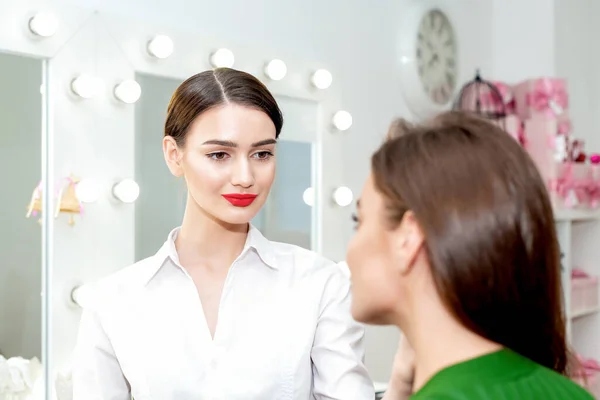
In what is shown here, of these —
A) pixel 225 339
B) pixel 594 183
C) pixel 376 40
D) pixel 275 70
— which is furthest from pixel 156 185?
pixel 594 183

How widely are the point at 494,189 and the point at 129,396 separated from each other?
68cm

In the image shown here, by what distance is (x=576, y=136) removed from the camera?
8.64 ft

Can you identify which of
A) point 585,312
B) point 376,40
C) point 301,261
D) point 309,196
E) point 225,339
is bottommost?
point 585,312

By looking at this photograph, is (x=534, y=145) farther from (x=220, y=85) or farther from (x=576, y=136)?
(x=220, y=85)

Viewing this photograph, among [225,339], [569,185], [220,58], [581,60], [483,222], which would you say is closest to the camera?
[483,222]

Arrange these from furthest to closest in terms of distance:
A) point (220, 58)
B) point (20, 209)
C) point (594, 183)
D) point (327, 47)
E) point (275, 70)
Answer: point (594, 183)
point (327, 47)
point (275, 70)
point (220, 58)
point (20, 209)

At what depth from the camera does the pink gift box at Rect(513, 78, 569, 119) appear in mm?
2320

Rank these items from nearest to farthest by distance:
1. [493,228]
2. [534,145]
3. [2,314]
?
[493,228]
[2,314]
[534,145]

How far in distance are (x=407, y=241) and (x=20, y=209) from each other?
0.87m

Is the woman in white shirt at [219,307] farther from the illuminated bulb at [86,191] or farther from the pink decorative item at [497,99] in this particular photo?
the pink decorative item at [497,99]

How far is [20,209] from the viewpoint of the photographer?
1285mm

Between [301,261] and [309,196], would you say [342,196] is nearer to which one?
[309,196]

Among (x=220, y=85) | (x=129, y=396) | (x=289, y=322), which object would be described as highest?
(x=220, y=85)

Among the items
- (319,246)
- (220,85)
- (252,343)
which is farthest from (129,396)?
(319,246)
